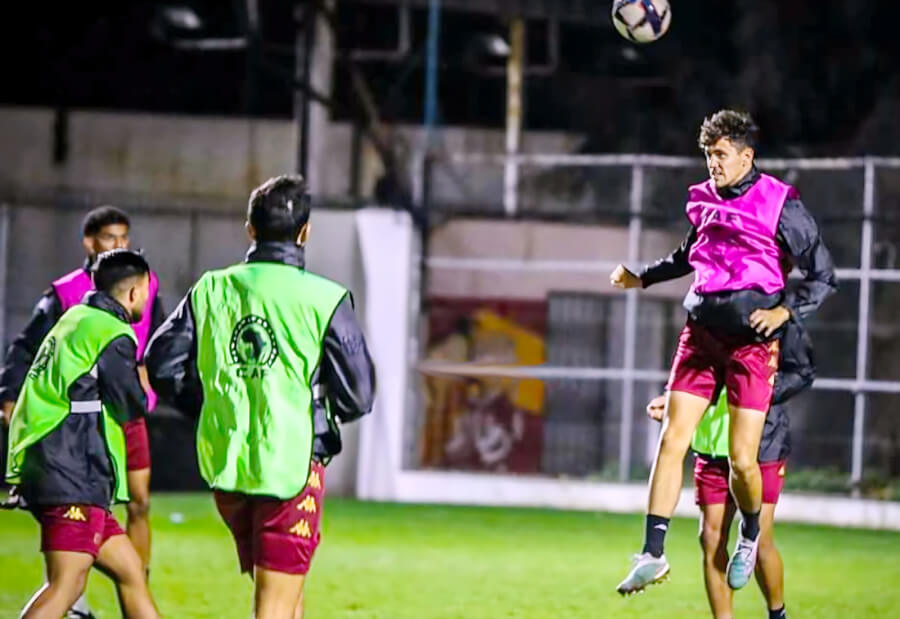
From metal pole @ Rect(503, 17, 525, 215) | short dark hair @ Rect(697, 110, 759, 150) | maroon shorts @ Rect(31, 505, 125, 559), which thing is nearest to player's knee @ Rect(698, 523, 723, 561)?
short dark hair @ Rect(697, 110, 759, 150)

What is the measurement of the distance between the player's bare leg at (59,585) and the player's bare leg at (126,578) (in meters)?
0.23

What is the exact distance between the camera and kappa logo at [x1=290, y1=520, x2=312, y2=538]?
23.2 feet

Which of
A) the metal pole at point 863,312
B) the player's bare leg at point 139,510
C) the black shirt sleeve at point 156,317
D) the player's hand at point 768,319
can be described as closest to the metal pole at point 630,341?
the metal pole at point 863,312

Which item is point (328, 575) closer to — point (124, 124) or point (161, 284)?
point (161, 284)

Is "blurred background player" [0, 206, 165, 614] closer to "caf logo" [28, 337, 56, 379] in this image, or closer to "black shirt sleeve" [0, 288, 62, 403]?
"black shirt sleeve" [0, 288, 62, 403]

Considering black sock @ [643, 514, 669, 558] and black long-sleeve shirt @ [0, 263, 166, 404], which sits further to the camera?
black long-sleeve shirt @ [0, 263, 166, 404]

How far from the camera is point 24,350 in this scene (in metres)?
10.2

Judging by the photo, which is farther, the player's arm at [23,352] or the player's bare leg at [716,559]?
the player's arm at [23,352]

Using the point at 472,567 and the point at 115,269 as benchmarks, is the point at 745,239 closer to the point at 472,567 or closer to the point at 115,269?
the point at 115,269

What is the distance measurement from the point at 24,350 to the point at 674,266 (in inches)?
134

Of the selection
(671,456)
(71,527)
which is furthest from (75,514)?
(671,456)

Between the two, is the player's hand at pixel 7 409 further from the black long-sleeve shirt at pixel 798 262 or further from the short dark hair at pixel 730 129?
the short dark hair at pixel 730 129

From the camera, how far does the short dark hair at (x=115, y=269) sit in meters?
8.27

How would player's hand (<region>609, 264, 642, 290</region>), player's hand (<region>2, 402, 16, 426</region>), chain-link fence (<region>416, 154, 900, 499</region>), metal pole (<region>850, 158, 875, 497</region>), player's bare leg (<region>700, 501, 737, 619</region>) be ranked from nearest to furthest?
player's bare leg (<region>700, 501, 737, 619</region>), player's hand (<region>609, 264, 642, 290</region>), player's hand (<region>2, 402, 16, 426</region>), metal pole (<region>850, 158, 875, 497</region>), chain-link fence (<region>416, 154, 900, 499</region>)
